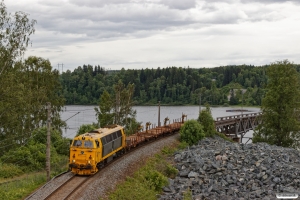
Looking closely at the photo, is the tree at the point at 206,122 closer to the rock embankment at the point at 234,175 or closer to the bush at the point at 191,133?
the bush at the point at 191,133

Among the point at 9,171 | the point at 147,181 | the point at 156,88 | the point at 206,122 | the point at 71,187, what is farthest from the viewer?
the point at 156,88

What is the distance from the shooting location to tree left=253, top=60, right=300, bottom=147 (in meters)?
52.1

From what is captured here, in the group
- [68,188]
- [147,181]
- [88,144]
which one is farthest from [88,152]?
[147,181]

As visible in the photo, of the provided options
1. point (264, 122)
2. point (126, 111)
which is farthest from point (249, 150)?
point (126, 111)

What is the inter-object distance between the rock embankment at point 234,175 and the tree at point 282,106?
15.4m

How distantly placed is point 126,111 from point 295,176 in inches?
1768

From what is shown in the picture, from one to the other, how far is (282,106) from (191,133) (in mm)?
16344

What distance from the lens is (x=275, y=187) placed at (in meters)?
28.0

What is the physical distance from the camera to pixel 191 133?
44.7m

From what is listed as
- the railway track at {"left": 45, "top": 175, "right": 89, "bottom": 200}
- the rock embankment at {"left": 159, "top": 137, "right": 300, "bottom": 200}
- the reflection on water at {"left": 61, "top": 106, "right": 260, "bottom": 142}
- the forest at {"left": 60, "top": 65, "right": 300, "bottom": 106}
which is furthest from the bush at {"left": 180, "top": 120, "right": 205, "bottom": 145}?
the forest at {"left": 60, "top": 65, "right": 300, "bottom": 106}

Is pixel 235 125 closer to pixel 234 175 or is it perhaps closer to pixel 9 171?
pixel 234 175

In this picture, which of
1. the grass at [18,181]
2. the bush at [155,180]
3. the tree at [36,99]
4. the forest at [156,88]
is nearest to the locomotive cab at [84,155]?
the grass at [18,181]

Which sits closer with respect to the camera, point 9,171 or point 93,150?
point 93,150

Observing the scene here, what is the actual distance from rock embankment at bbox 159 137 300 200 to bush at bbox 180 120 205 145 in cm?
654
